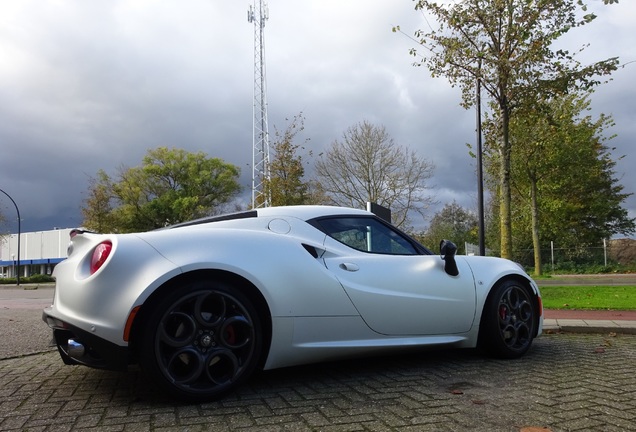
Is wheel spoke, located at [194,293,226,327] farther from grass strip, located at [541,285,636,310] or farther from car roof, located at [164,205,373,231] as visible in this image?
grass strip, located at [541,285,636,310]

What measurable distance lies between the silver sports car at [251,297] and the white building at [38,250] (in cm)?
6864

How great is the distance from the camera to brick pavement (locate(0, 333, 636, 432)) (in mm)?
2717

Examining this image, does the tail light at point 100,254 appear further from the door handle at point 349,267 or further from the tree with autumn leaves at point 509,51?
the tree with autumn leaves at point 509,51

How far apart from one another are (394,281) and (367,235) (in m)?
0.49

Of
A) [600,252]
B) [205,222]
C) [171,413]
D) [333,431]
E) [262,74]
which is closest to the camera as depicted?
[333,431]

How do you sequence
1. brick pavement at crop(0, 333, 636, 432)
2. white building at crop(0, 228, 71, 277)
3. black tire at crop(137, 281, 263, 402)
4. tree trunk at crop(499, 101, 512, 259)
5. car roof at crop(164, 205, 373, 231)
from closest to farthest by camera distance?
brick pavement at crop(0, 333, 636, 432) → black tire at crop(137, 281, 263, 402) → car roof at crop(164, 205, 373, 231) → tree trunk at crop(499, 101, 512, 259) → white building at crop(0, 228, 71, 277)

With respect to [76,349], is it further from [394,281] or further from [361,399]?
[394,281]

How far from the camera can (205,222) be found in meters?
3.96

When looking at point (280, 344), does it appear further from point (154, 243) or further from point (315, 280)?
point (154, 243)

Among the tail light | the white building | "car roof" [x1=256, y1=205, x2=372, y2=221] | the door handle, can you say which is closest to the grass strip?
"car roof" [x1=256, y1=205, x2=372, y2=221]

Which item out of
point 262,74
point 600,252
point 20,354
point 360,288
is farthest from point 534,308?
point 262,74

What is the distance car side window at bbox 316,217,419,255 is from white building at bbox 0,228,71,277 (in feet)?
225

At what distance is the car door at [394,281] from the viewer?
3709mm

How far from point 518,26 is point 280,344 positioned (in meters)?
12.4
